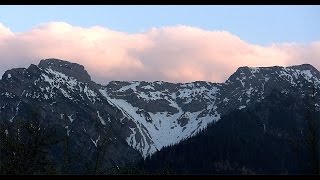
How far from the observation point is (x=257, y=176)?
13.3ft

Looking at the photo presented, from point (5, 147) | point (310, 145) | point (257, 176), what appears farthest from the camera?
point (5, 147)

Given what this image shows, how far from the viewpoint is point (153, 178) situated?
4.10m

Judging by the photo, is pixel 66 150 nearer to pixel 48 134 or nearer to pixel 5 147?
pixel 48 134
